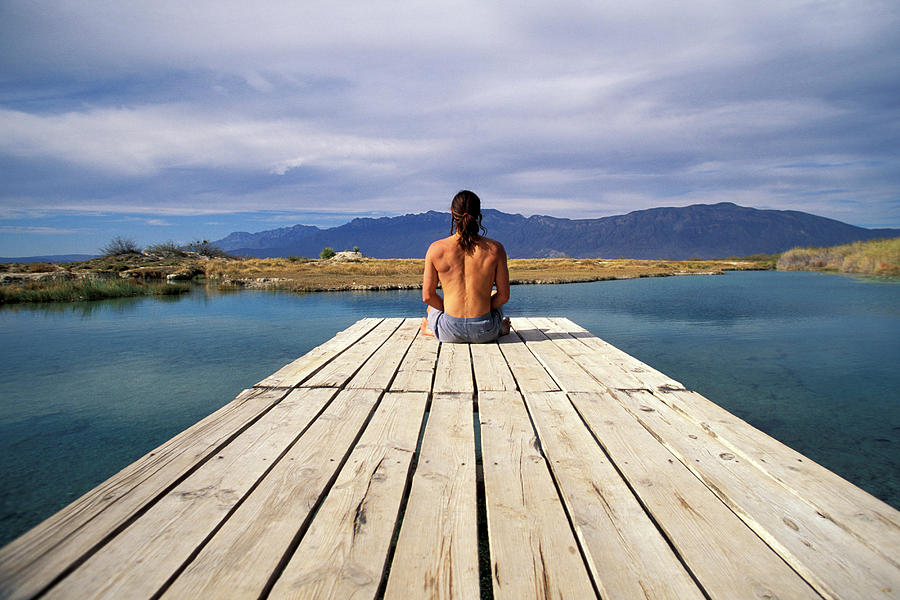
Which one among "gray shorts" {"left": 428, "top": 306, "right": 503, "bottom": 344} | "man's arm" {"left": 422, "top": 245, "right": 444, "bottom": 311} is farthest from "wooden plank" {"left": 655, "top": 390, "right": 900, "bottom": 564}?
"man's arm" {"left": 422, "top": 245, "right": 444, "bottom": 311}

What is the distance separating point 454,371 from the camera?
3719 millimetres

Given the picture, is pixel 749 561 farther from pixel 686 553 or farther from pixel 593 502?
pixel 593 502

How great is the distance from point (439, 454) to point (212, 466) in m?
0.98

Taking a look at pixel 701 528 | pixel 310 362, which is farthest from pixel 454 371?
pixel 701 528

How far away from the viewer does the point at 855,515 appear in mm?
1606

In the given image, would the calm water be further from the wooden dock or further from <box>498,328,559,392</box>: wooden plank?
<box>498,328,559,392</box>: wooden plank

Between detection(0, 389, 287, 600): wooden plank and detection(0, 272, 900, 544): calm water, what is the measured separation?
57.8 inches

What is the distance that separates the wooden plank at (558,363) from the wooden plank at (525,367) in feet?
0.19

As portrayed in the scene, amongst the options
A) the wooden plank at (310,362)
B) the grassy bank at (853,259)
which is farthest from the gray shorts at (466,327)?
the grassy bank at (853,259)

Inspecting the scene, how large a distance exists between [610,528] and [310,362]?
303cm

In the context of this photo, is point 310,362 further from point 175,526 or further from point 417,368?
point 175,526

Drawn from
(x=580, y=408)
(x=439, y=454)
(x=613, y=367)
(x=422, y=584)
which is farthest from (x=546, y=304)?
(x=422, y=584)

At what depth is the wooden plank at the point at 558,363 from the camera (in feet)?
10.9

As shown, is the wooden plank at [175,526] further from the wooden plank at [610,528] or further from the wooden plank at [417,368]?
the wooden plank at [610,528]
